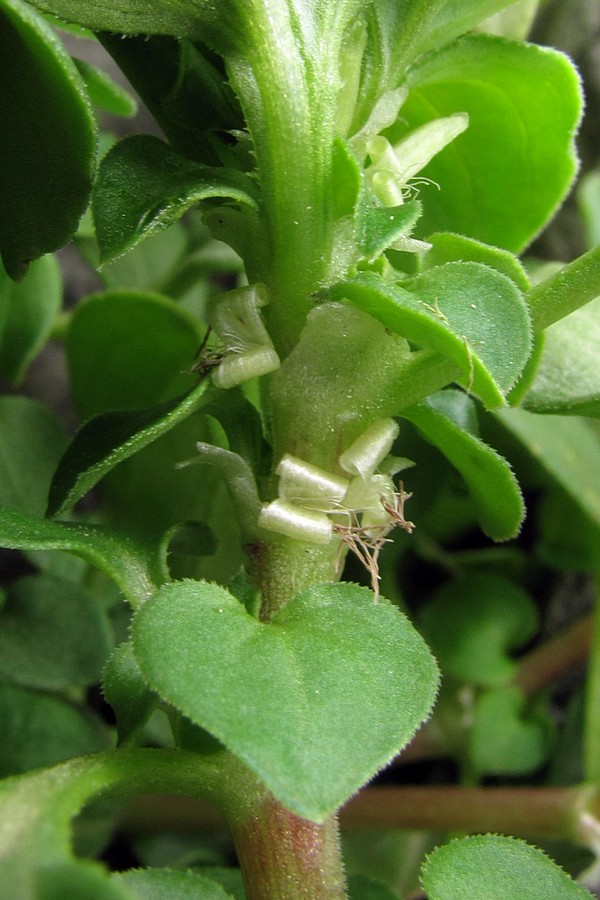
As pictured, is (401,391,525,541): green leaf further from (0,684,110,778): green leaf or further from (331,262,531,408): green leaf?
(0,684,110,778): green leaf

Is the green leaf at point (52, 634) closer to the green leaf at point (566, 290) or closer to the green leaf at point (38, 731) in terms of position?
the green leaf at point (38, 731)

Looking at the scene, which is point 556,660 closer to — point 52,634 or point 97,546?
point 52,634

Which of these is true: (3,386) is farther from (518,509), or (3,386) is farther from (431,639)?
(518,509)

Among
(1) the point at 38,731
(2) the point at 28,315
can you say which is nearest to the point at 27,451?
(2) the point at 28,315

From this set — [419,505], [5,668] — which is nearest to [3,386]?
[5,668]

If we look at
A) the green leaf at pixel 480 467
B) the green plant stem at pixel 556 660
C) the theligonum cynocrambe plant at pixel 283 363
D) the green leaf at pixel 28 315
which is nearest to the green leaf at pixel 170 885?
the theligonum cynocrambe plant at pixel 283 363

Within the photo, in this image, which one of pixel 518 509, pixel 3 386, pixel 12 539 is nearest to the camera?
pixel 12 539
